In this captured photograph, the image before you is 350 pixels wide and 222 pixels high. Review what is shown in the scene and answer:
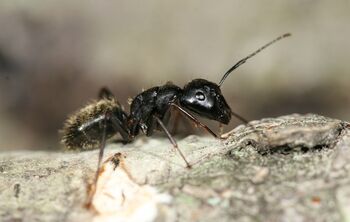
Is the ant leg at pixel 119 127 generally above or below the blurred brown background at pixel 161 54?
below

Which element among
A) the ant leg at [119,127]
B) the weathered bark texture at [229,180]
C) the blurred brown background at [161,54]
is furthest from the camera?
the blurred brown background at [161,54]

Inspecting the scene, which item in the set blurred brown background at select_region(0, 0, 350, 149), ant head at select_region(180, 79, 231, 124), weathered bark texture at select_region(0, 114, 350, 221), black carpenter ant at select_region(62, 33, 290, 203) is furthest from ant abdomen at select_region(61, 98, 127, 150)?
blurred brown background at select_region(0, 0, 350, 149)

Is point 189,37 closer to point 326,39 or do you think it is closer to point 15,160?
point 326,39

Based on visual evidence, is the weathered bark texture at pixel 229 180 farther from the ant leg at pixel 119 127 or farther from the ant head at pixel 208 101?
the ant leg at pixel 119 127

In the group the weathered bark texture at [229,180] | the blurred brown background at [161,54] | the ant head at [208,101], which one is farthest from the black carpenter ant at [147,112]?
the blurred brown background at [161,54]

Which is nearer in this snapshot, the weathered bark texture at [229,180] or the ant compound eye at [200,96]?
the weathered bark texture at [229,180]

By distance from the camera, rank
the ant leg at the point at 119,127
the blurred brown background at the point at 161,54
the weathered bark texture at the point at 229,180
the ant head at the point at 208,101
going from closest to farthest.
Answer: the weathered bark texture at the point at 229,180
the ant head at the point at 208,101
the ant leg at the point at 119,127
the blurred brown background at the point at 161,54
